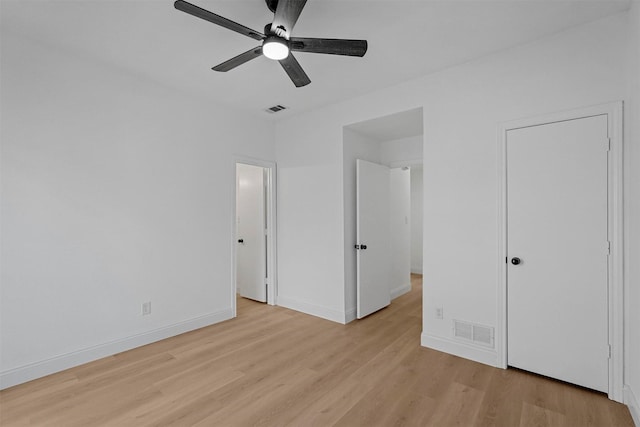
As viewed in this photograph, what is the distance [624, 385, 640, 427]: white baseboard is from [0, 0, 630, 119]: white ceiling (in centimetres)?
262

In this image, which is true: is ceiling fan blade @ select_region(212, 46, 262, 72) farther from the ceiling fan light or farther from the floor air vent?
the floor air vent

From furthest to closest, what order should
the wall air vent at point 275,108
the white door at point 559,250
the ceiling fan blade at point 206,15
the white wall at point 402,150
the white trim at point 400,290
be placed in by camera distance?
the white trim at point 400,290
the white wall at point 402,150
the wall air vent at point 275,108
the white door at point 559,250
the ceiling fan blade at point 206,15

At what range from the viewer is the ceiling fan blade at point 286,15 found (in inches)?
68.9

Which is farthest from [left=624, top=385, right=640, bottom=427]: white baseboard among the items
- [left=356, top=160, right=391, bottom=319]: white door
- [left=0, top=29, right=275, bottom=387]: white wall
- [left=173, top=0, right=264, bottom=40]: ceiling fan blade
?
[left=0, top=29, right=275, bottom=387]: white wall

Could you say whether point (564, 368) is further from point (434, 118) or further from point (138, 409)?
point (138, 409)

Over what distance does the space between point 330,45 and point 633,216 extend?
2.29m

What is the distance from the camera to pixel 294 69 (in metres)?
2.26

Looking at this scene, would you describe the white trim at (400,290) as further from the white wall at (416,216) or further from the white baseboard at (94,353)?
the white baseboard at (94,353)

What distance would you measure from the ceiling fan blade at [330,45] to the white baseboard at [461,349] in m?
2.66

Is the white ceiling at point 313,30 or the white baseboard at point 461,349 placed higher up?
the white ceiling at point 313,30

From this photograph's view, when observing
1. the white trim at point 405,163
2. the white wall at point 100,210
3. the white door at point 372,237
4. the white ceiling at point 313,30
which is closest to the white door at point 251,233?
the white wall at point 100,210

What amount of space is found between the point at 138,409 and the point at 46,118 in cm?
243

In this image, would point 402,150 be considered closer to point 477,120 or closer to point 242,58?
point 477,120

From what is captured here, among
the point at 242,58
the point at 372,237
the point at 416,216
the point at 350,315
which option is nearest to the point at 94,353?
the point at 350,315
